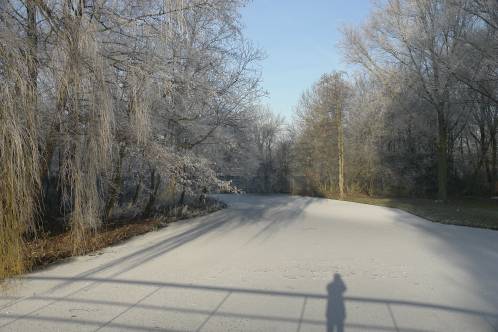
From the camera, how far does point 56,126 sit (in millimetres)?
5875

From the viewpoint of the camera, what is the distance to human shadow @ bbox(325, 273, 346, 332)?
14.1 ft

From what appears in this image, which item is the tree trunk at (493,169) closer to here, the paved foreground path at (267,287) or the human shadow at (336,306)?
the paved foreground path at (267,287)

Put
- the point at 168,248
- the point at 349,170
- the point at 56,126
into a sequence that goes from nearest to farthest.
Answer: the point at 56,126
the point at 168,248
the point at 349,170

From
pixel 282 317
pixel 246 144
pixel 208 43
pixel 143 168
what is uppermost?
pixel 208 43

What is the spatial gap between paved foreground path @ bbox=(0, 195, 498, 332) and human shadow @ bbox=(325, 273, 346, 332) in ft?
0.04

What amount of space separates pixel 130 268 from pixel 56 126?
7.76ft

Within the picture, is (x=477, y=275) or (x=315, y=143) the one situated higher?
(x=315, y=143)

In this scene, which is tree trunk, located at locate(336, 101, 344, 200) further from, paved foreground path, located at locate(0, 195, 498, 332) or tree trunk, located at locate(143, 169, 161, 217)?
paved foreground path, located at locate(0, 195, 498, 332)

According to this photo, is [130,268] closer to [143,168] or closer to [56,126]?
[56,126]

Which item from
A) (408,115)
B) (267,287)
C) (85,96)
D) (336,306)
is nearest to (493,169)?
(408,115)

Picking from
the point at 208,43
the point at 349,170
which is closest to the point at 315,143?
the point at 349,170

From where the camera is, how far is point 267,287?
5.71m

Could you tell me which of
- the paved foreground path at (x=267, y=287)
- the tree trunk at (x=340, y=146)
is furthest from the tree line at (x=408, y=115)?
the paved foreground path at (x=267, y=287)

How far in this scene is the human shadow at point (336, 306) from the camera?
4.30 meters
